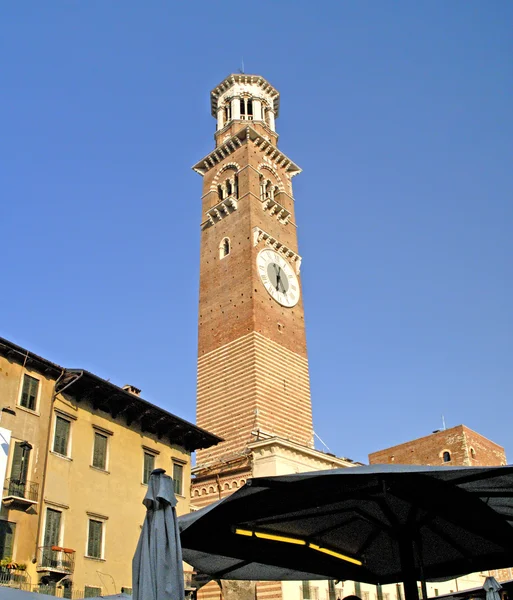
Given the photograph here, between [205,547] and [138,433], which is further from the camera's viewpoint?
[138,433]

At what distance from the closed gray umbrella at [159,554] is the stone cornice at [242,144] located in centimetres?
3384

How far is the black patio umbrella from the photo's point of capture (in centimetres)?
625

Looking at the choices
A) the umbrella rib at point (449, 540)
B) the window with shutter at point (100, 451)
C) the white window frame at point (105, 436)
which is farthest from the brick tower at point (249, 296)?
the umbrella rib at point (449, 540)

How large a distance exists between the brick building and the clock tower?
50.8 ft

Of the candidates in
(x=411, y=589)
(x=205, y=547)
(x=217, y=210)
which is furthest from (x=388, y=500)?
(x=217, y=210)

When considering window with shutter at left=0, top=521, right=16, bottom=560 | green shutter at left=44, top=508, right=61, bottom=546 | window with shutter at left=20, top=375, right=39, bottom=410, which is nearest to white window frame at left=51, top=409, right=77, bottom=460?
window with shutter at left=20, top=375, right=39, bottom=410

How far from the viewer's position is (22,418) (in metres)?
16.9

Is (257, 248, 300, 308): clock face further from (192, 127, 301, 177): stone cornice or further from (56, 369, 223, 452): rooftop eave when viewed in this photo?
(56, 369, 223, 452): rooftop eave

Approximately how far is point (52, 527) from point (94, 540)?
1590 millimetres

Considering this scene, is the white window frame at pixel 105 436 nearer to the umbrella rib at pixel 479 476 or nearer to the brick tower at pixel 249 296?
the brick tower at pixel 249 296

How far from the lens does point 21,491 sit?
16.0 meters

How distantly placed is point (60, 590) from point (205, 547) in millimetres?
10482

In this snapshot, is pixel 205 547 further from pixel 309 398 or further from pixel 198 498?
pixel 309 398

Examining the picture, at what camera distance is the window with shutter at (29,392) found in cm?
1727
